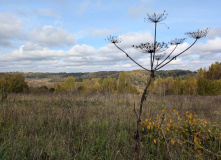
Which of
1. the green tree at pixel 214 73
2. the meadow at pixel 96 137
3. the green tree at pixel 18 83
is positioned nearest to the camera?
the meadow at pixel 96 137

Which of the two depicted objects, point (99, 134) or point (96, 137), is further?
point (99, 134)

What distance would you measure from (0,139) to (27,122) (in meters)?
0.71

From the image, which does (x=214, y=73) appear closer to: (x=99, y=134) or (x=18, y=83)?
(x=18, y=83)

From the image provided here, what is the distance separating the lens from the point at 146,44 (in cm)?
128

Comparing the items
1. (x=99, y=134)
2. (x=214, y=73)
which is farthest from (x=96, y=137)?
(x=214, y=73)

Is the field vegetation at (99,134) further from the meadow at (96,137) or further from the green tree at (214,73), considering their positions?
the green tree at (214,73)

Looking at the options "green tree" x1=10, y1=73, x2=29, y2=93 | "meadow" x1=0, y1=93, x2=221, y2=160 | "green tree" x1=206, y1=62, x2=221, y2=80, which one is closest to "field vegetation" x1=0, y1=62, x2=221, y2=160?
"meadow" x1=0, y1=93, x2=221, y2=160

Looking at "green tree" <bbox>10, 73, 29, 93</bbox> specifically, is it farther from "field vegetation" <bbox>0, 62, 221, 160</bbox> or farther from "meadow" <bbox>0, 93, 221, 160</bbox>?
"meadow" <bbox>0, 93, 221, 160</bbox>

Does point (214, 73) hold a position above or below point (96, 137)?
above

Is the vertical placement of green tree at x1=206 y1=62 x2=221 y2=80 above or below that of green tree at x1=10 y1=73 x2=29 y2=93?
above

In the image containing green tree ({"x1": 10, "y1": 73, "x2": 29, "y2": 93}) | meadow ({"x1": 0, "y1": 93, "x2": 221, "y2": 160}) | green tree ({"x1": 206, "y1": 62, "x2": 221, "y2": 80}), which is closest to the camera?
meadow ({"x1": 0, "y1": 93, "x2": 221, "y2": 160})

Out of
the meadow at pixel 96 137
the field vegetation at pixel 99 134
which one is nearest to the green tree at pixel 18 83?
the field vegetation at pixel 99 134

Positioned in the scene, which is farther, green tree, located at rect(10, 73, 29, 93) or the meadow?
green tree, located at rect(10, 73, 29, 93)

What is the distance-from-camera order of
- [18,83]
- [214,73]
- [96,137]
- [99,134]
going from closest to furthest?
[96,137]
[99,134]
[18,83]
[214,73]
